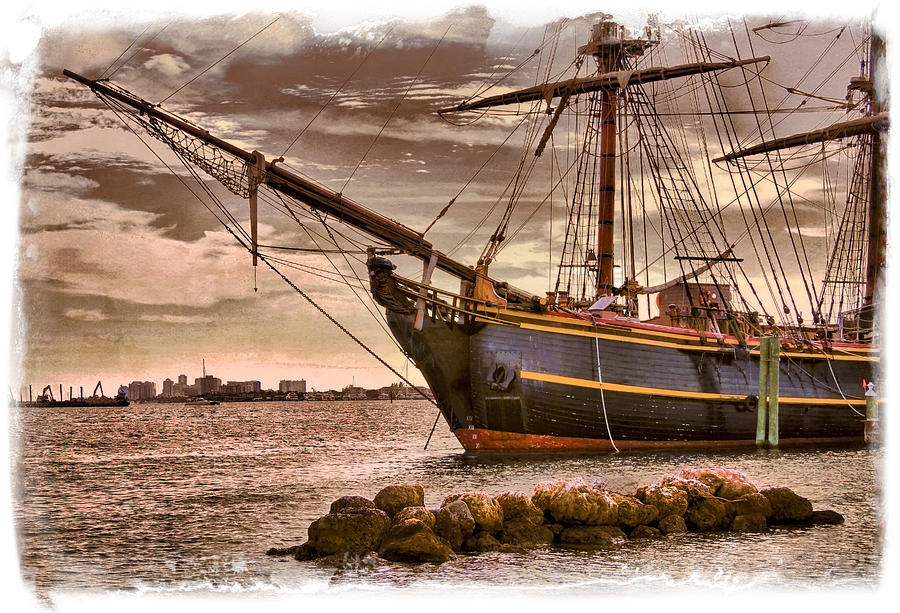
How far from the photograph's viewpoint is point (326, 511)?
1307 centimetres

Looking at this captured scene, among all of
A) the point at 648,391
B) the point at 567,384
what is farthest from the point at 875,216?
the point at 567,384

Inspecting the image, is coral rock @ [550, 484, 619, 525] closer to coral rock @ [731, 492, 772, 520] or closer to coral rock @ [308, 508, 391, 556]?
coral rock @ [731, 492, 772, 520]

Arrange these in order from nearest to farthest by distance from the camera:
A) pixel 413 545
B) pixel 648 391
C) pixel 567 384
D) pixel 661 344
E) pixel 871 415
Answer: pixel 413 545 < pixel 567 384 < pixel 871 415 < pixel 648 391 < pixel 661 344

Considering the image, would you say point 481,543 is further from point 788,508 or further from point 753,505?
point 788,508

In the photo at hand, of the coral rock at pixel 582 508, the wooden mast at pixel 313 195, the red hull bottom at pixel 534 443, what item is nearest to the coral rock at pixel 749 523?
the coral rock at pixel 582 508

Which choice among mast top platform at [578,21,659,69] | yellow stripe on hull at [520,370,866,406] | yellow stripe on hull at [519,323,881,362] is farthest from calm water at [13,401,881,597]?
mast top platform at [578,21,659,69]

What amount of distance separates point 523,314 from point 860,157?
8.45 m

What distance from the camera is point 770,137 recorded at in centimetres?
2048

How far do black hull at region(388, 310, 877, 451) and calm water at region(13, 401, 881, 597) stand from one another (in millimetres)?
1082

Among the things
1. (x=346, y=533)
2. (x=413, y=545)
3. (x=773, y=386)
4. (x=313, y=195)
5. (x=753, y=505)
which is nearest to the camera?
(x=413, y=545)

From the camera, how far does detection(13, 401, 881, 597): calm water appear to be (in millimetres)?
9094

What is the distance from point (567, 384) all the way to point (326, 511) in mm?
7571

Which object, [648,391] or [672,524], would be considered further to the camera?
[648,391]

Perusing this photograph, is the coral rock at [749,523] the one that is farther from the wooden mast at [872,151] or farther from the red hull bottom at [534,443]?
the red hull bottom at [534,443]
